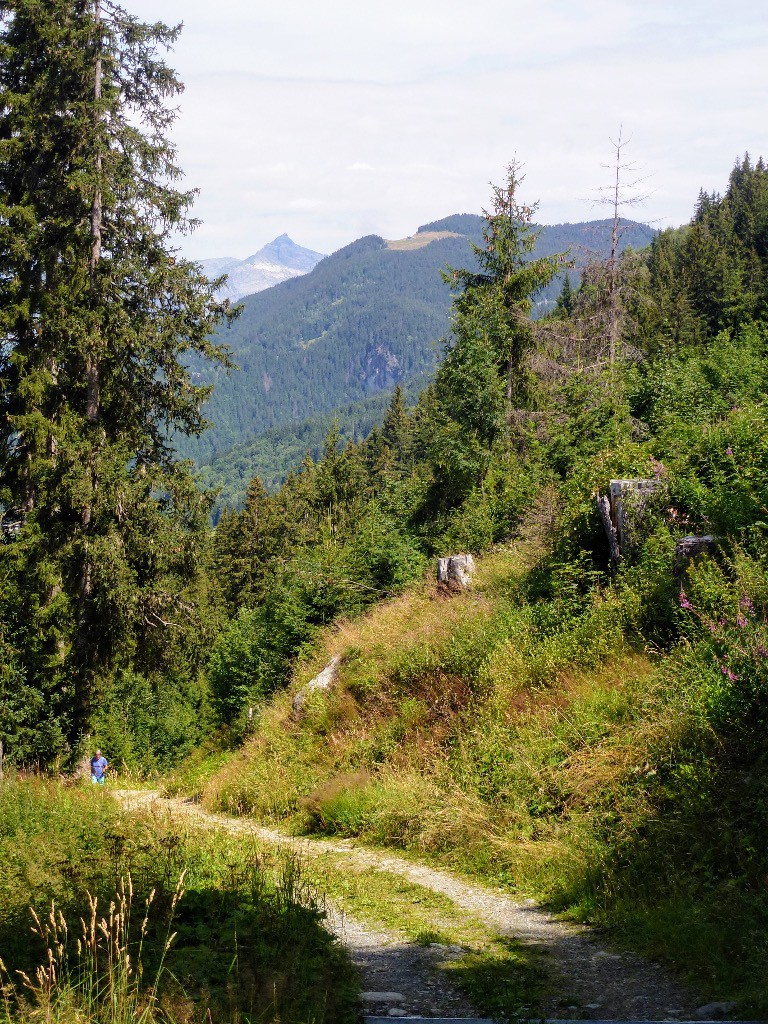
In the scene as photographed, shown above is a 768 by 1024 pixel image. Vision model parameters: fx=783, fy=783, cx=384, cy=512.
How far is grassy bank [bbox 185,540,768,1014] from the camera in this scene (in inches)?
236

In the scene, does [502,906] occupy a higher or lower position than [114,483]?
lower

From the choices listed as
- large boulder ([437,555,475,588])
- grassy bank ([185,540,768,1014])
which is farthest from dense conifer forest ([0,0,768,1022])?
large boulder ([437,555,475,588])

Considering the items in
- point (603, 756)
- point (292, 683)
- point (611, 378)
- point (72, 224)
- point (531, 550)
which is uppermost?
point (72, 224)

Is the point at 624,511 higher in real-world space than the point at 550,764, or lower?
higher

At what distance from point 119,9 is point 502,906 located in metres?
17.9

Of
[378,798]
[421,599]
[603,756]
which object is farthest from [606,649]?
[421,599]

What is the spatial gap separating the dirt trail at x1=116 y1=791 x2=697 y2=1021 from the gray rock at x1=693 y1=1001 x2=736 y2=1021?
0.20 ft

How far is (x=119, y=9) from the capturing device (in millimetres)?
16172

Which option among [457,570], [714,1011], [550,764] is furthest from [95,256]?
[714,1011]

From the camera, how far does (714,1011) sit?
429 centimetres

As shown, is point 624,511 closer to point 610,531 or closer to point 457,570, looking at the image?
point 610,531

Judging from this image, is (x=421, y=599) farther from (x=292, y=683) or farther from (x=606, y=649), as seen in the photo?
(x=606, y=649)

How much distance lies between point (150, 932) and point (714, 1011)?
3.33 m

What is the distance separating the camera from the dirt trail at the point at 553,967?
4.52 m
